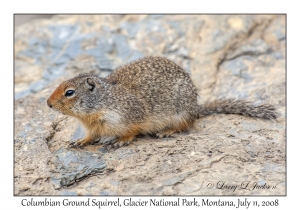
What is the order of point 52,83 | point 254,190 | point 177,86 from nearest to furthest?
point 254,190
point 177,86
point 52,83

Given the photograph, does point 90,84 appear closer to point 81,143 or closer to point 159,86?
point 81,143

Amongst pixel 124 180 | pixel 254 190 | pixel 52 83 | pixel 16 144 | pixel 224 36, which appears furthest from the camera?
pixel 224 36

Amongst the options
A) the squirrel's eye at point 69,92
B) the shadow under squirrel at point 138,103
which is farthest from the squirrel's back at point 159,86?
the squirrel's eye at point 69,92

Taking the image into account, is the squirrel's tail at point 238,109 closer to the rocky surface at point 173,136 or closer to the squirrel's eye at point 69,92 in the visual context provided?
the rocky surface at point 173,136

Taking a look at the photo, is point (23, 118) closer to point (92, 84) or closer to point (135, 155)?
point (92, 84)

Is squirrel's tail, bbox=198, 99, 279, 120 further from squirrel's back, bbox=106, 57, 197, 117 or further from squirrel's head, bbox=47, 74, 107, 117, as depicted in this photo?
squirrel's head, bbox=47, 74, 107, 117

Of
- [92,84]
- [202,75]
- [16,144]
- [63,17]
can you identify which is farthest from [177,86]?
[63,17]

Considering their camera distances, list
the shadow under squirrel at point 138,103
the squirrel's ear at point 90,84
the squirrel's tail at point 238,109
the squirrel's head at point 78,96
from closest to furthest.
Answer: the squirrel's head at point 78,96 → the shadow under squirrel at point 138,103 → the squirrel's ear at point 90,84 → the squirrel's tail at point 238,109
